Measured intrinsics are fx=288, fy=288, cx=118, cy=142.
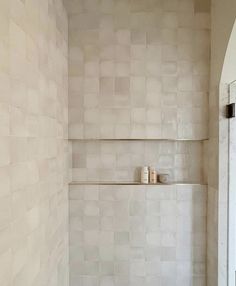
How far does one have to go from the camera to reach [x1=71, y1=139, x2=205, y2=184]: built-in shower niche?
2371 mm

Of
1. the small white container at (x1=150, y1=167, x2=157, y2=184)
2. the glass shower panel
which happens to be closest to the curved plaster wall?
the glass shower panel

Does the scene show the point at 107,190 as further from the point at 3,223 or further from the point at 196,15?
the point at 196,15

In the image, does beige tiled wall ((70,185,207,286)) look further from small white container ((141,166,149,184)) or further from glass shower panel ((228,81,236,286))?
glass shower panel ((228,81,236,286))

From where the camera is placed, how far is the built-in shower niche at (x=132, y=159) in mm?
2371

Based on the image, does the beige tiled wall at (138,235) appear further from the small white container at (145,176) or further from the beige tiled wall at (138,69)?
the beige tiled wall at (138,69)

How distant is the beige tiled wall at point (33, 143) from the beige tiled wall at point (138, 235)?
19 cm

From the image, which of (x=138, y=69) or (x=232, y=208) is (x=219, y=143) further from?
(x=138, y=69)

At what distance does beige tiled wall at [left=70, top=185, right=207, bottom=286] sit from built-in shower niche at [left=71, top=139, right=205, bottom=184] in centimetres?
13

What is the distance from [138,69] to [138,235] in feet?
4.32

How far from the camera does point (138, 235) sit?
2.29m

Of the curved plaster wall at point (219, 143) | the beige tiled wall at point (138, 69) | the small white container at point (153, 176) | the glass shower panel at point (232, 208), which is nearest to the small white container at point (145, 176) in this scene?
the small white container at point (153, 176)

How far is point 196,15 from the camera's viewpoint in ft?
7.45

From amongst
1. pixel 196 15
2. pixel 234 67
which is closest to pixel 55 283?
pixel 234 67

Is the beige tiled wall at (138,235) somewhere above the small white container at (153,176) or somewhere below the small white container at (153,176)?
below
